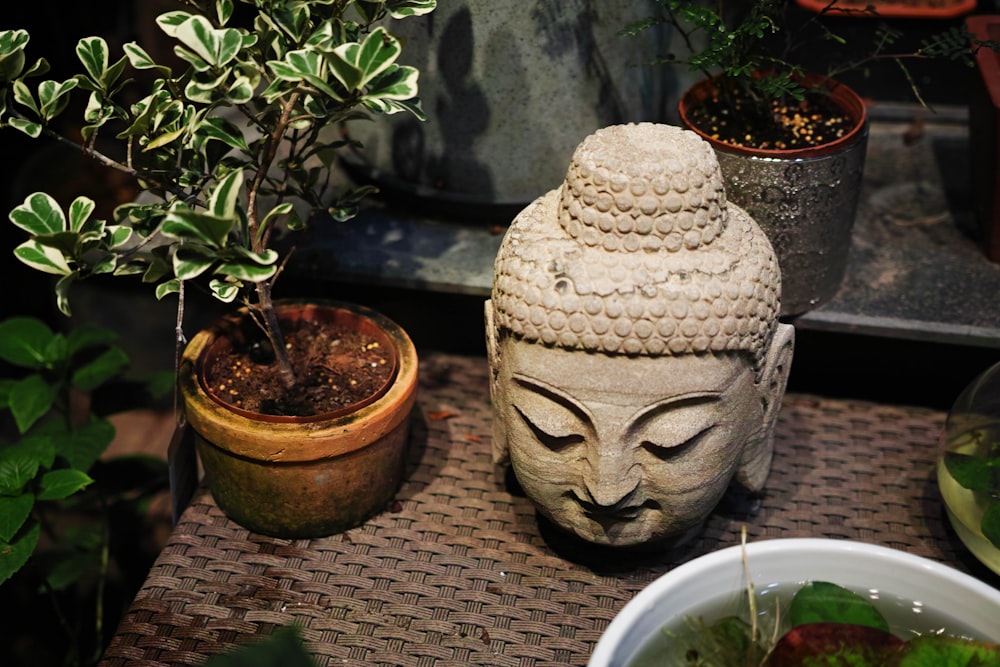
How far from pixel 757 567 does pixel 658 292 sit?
41cm

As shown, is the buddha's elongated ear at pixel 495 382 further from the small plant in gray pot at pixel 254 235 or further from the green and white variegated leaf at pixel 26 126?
the green and white variegated leaf at pixel 26 126

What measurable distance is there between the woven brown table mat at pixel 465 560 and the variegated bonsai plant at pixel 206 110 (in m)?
0.45

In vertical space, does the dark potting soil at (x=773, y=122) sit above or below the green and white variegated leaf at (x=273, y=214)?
above

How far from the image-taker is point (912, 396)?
2055 mm

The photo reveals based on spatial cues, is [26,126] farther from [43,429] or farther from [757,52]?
[757,52]

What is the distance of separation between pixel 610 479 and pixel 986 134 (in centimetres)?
112

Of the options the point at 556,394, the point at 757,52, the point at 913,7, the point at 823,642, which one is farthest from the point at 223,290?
the point at 913,7

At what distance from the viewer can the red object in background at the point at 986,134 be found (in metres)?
1.87

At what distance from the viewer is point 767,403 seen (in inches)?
61.5

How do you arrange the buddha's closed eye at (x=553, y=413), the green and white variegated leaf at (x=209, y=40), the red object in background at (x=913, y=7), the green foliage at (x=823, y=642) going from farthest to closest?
the red object in background at (x=913, y=7) → the buddha's closed eye at (x=553, y=413) → the green and white variegated leaf at (x=209, y=40) → the green foliage at (x=823, y=642)

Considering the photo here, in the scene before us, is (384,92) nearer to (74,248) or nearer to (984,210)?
(74,248)

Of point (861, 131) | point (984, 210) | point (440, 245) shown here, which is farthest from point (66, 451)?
point (984, 210)

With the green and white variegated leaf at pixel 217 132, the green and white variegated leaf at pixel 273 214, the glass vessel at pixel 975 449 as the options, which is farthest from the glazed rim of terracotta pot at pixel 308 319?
the glass vessel at pixel 975 449

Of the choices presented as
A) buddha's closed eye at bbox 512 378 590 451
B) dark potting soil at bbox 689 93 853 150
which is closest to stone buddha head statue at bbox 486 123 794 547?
buddha's closed eye at bbox 512 378 590 451
